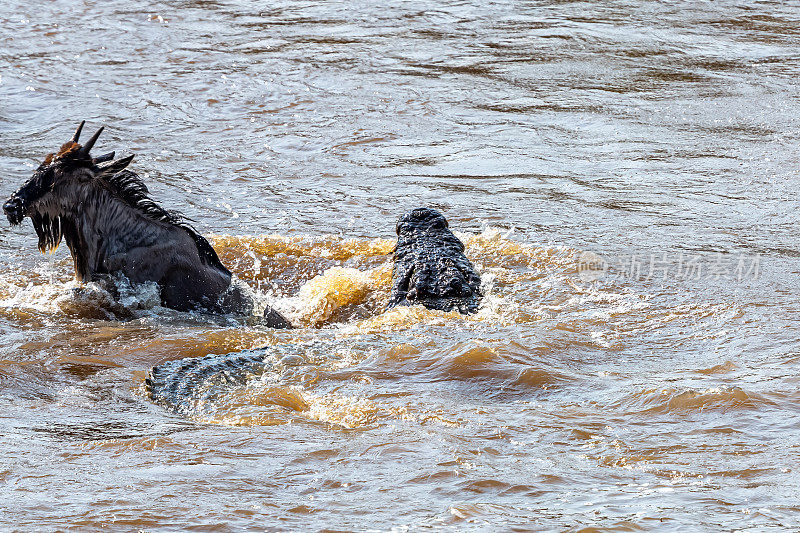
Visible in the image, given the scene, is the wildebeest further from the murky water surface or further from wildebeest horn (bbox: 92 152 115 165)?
the murky water surface

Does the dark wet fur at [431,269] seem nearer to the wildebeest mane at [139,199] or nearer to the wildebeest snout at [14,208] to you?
the wildebeest mane at [139,199]

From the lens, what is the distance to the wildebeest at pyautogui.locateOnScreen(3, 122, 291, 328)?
292 inches

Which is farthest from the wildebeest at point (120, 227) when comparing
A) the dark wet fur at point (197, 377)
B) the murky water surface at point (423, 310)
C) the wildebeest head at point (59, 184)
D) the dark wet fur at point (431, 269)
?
the dark wet fur at point (197, 377)

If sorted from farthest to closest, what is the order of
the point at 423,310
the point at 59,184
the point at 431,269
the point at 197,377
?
the point at 431,269 < the point at 59,184 < the point at 423,310 < the point at 197,377

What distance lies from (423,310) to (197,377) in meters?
1.86

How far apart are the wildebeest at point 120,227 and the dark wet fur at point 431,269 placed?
971 millimetres

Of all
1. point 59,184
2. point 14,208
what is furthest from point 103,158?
point 14,208

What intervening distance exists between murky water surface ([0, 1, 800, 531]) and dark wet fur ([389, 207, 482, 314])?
0.88ft

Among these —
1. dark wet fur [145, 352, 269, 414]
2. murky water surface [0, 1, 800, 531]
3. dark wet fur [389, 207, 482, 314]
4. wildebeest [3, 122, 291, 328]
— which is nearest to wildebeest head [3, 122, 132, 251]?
wildebeest [3, 122, 291, 328]

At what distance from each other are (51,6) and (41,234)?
12.6 m

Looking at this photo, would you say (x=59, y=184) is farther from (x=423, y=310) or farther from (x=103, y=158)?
(x=423, y=310)

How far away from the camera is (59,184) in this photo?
744 centimetres

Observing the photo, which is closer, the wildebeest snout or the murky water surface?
the murky water surface

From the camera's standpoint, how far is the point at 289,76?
1501 cm
